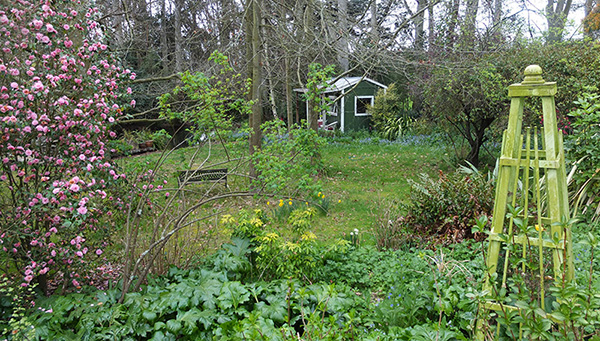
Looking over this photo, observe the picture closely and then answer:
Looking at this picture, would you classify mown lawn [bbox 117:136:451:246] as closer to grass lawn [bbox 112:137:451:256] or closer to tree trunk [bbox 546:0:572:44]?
grass lawn [bbox 112:137:451:256]

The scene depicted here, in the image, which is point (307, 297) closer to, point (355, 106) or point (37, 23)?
point (37, 23)

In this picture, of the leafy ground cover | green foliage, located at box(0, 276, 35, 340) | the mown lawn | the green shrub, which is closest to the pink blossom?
the mown lawn

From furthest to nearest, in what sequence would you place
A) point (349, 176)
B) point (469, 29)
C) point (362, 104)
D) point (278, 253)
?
point (362, 104)
point (349, 176)
point (469, 29)
point (278, 253)

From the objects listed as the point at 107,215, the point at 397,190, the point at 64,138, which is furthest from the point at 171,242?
the point at 397,190

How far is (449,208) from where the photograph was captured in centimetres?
469

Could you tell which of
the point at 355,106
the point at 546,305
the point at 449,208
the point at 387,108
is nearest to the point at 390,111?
the point at 387,108

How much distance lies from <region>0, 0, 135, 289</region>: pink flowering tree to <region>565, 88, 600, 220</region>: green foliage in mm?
4932

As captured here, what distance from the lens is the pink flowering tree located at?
114 inches

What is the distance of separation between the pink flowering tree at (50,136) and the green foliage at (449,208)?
11.4 feet

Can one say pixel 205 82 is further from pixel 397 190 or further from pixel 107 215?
pixel 397 190

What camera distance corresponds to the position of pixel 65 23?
326cm

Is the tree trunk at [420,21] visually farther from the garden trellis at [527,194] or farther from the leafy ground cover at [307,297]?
the garden trellis at [527,194]

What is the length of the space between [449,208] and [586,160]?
1.65 meters

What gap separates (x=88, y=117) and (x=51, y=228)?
0.92m
